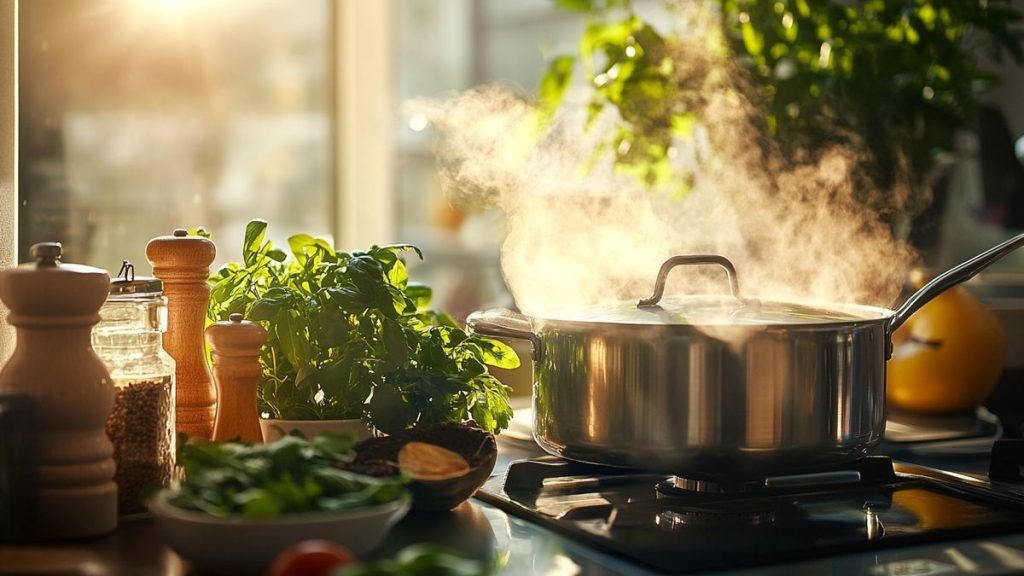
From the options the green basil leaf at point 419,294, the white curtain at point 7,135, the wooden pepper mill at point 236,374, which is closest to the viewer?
the wooden pepper mill at point 236,374

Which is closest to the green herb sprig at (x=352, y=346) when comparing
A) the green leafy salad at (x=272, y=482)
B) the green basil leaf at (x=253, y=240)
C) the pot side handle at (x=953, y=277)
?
the green basil leaf at (x=253, y=240)

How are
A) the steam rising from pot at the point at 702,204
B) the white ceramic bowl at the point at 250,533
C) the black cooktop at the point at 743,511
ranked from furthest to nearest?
the steam rising from pot at the point at 702,204 < the black cooktop at the point at 743,511 < the white ceramic bowl at the point at 250,533

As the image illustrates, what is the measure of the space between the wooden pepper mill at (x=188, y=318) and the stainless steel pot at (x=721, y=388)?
33 cm

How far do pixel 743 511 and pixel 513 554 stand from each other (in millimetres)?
234

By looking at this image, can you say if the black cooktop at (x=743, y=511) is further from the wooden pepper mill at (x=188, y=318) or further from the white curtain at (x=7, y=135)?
the white curtain at (x=7, y=135)

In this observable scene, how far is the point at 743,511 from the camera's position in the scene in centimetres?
94

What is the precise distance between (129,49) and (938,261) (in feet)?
4.73

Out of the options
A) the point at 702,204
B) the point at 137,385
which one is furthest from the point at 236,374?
the point at 702,204

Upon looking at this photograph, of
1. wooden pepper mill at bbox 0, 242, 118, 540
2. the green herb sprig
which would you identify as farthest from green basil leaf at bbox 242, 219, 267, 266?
wooden pepper mill at bbox 0, 242, 118, 540

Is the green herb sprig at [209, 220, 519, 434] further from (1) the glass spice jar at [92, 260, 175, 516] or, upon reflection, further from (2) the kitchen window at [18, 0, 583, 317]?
(2) the kitchen window at [18, 0, 583, 317]

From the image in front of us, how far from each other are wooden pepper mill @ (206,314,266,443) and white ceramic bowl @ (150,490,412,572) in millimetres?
213

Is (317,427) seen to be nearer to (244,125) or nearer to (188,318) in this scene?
(188,318)

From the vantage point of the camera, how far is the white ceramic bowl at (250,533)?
0.69 metres

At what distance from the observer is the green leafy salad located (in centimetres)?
71
